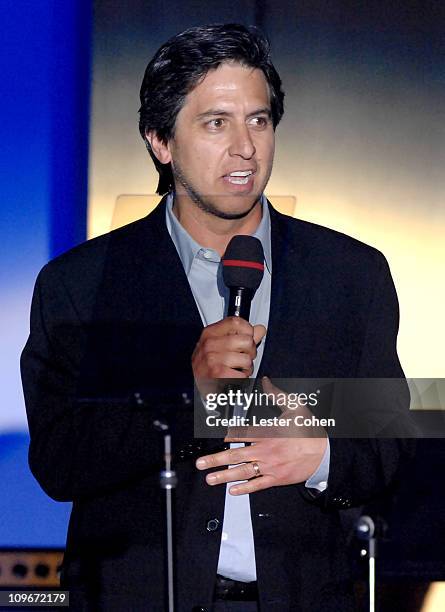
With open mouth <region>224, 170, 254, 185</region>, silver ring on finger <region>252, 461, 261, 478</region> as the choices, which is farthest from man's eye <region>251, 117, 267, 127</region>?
silver ring on finger <region>252, 461, 261, 478</region>

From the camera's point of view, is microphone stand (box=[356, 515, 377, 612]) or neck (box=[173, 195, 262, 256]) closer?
microphone stand (box=[356, 515, 377, 612])

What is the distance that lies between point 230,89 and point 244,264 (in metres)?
0.49

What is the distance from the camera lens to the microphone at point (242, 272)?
1.61 metres

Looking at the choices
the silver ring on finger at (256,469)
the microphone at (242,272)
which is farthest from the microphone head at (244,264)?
the silver ring on finger at (256,469)

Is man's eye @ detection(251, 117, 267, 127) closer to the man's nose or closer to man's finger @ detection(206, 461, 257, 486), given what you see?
the man's nose

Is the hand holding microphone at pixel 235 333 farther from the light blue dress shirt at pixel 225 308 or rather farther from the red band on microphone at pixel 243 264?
the light blue dress shirt at pixel 225 308

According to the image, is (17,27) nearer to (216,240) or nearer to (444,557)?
(216,240)

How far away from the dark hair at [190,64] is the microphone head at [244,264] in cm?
48

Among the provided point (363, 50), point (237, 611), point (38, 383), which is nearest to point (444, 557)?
point (237, 611)

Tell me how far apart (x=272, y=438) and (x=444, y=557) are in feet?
2.01

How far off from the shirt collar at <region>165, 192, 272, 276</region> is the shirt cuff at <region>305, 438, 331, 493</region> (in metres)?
0.41

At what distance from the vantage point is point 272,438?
5.86 feet

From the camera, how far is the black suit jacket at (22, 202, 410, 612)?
1815 millimetres

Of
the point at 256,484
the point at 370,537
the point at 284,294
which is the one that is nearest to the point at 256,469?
the point at 256,484
